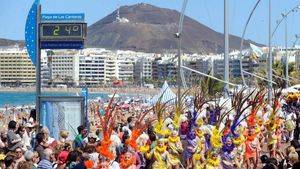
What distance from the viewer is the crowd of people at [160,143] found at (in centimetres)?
1092

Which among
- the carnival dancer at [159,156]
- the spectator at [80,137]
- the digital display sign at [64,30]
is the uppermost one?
the digital display sign at [64,30]

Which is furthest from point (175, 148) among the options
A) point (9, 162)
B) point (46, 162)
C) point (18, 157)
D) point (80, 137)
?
point (9, 162)

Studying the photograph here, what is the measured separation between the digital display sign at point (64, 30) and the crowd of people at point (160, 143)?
1.99 meters

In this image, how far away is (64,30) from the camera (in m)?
17.4

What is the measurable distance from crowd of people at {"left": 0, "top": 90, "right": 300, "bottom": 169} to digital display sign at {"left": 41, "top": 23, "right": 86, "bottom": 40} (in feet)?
6.53

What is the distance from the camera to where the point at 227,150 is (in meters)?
16.4

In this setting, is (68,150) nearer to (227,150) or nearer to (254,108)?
(227,150)

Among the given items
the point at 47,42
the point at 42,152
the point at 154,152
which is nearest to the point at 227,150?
the point at 154,152

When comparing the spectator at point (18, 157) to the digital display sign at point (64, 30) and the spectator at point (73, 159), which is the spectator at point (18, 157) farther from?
the digital display sign at point (64, 30)

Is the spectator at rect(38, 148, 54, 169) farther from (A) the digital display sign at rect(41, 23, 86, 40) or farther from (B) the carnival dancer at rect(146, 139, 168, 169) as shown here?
(A) the digital display sign at rect(41, 23, 86, 40)

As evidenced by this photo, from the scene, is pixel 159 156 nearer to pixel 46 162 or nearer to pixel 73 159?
pixel 73 159

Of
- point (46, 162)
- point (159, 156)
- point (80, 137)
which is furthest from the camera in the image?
point (159, 156)

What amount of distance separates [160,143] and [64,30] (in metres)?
4.00

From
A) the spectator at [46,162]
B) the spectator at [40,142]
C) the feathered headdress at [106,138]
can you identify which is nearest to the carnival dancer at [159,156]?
the feathered headdress at [106,138]
